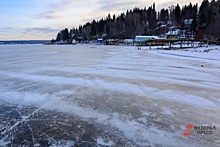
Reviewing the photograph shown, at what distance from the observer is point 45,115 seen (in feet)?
10.8

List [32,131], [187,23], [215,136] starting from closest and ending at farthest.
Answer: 1. [215,136]
2. [32,131]
3. [187,23]

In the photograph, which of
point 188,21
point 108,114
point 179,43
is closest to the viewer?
point 108,114

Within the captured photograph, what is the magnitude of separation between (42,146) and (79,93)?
2.41 metres

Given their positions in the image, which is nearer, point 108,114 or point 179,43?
point 108,114

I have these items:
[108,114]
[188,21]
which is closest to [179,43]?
[188,21]

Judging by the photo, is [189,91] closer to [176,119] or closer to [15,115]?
[176,119]

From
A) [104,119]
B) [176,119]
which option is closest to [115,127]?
[104,119]
